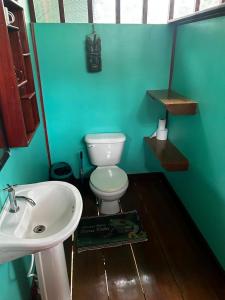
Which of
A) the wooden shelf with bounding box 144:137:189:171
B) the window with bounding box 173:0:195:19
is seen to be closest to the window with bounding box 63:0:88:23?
the window with bounding box 173:0:195:19

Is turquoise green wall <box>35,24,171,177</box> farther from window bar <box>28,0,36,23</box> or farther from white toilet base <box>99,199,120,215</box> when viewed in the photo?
white toilet base <box>99,199,120,215</box>

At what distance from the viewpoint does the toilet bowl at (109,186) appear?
77.3 inches

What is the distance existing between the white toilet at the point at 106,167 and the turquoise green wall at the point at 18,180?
55 cm

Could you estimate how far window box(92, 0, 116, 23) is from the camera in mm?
2055

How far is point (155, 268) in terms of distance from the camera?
1684mm

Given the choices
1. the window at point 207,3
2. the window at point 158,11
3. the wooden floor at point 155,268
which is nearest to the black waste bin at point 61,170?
the wooden floor at point 155,268

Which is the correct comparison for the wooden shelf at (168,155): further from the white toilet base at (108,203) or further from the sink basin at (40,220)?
the sink basin at (40,220)

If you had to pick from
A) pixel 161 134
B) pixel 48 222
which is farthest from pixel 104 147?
pixel 48 222

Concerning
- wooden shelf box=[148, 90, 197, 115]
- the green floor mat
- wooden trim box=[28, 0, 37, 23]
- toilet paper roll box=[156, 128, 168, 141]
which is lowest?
the green floor mat

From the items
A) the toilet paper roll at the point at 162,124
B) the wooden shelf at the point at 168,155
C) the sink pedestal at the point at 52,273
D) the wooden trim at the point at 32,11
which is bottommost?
the sink pedestal at the point at 52,273

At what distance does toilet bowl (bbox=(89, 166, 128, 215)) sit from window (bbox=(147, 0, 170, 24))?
5.10 ft

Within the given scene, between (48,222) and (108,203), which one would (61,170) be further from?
(48,222)

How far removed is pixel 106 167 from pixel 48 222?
1096 millimetres

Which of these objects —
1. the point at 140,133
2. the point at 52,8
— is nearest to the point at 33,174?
the point at 140,133
